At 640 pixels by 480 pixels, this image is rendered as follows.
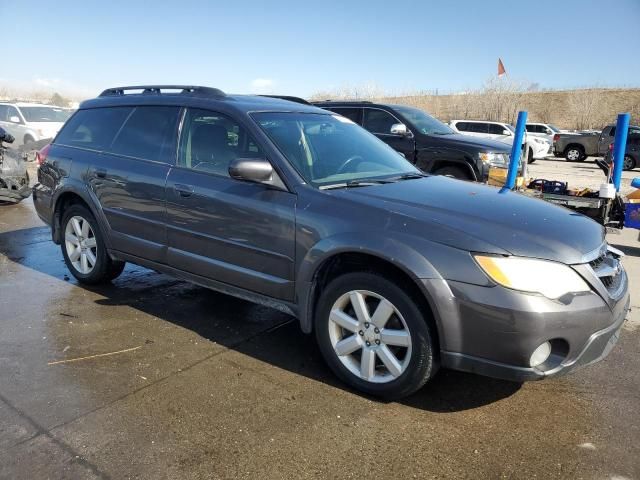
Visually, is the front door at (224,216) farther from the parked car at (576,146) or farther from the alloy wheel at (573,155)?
the alloy wheel at (573,155)

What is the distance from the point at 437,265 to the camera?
2.74 meters

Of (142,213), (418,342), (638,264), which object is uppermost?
(142,213)

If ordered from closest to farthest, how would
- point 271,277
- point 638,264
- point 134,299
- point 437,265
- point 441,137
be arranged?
point 437,265
point 271,277
point 134,299
point 638,264
point 441,137

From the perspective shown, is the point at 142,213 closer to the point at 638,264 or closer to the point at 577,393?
the point at 577,393

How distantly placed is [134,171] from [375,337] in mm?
2458

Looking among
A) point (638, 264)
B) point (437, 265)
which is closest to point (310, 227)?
point (437, 265)

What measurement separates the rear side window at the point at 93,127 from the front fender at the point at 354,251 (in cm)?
246

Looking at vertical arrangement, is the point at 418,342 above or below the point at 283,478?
above

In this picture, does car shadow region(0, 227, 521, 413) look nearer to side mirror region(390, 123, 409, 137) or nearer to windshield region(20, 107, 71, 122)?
side mirror region(390, 123, 409, 137)

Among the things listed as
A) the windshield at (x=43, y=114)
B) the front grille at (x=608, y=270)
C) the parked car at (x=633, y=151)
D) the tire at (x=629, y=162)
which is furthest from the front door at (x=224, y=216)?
the tire at (x=629, y=162)

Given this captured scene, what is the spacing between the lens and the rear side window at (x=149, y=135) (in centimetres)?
417

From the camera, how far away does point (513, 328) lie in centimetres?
260

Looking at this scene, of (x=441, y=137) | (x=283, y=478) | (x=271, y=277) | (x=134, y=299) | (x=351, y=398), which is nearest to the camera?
(x=283, y=478)

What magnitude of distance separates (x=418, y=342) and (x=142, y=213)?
2.49 metres
